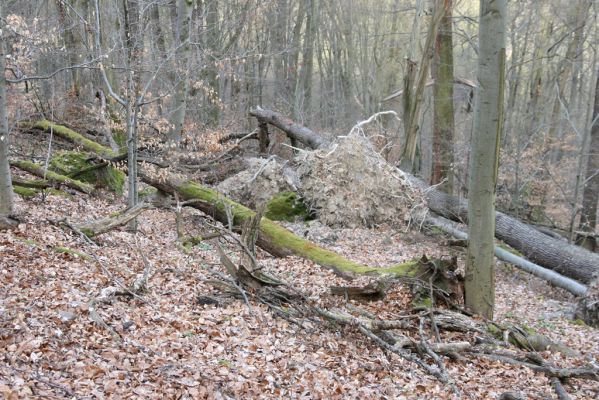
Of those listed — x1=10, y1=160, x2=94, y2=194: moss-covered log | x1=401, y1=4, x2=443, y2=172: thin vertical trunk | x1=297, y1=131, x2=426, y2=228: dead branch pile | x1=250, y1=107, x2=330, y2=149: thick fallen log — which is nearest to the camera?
x1=10, y1=160, x2=94, y2=194: moss-covered log

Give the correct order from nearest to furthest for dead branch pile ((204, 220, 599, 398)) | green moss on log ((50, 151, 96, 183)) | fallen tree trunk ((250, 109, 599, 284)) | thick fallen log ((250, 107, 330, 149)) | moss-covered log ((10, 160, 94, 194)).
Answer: dead branch pile ((204, 220, 599, 398)) < moss-covered log ((10, 160, 94, 194)) < fallen tree trunk ((250, 109, 599, 284)) < green moss on log ((50, 151, 96, 183)) < thick fallen log ((250, 107, 330, 149))

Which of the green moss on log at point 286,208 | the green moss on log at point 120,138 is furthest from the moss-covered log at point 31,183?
the green moss on log at point 286,208

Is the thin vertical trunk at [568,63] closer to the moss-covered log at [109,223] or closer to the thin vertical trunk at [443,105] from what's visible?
the thin vertical trunk at [443,105]

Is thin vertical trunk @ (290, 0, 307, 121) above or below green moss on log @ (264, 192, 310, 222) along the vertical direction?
above

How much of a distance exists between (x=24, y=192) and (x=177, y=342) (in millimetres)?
5911

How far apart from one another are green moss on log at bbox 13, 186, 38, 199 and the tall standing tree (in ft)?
24.5

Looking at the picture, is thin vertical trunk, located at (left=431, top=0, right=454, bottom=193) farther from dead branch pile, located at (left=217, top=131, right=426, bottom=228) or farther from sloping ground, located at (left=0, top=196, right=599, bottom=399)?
sloping ground, located at (left=0, top=196, right=599, bottom=399)

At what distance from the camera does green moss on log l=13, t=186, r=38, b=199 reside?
30.2ft

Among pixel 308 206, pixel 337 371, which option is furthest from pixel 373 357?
pixel 308 206

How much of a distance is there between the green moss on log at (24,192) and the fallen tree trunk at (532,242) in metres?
7.46

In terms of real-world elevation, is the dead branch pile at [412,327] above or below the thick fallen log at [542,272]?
above

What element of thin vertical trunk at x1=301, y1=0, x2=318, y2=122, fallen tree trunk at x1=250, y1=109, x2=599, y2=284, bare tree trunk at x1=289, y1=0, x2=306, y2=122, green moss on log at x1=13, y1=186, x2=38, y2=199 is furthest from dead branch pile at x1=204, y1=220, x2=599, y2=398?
thin vertical trunk at x1=301, y1=0, x2=318, y2=122

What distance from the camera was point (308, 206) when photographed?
42.0 feet

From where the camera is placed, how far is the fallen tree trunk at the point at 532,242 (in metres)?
11.0
